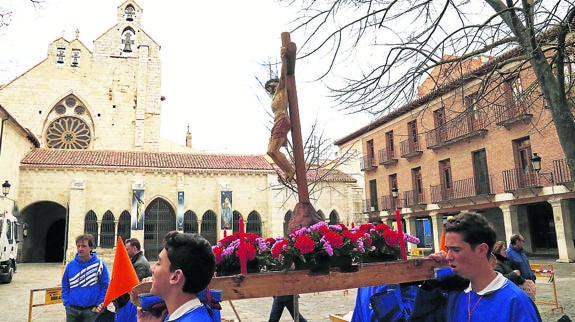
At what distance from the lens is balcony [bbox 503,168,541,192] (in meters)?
18.9

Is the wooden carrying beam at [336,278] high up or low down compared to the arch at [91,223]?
down

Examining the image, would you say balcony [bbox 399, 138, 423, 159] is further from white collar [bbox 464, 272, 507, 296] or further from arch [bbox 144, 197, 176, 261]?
white collar [bbox 464, 272, 507, 296]

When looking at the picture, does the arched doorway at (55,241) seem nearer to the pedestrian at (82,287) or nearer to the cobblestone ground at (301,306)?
the cobblestone ground at (301,306)

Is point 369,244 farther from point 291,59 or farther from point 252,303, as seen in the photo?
point 252,303

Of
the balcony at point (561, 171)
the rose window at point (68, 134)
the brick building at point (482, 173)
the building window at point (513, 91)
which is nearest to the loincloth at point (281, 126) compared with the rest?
the building window at point (513, 91)

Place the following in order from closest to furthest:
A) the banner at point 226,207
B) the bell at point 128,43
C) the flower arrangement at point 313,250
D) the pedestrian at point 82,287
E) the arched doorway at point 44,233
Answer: the flower arrangement at point 313,250 → the pedestrian at point 82,287 → the arched doorway at point 44,233 → the banner at point 226,207 → the bell at point 128,43

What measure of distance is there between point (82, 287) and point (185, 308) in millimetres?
4235

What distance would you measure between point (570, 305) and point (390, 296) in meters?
7.71

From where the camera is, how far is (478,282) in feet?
6.16

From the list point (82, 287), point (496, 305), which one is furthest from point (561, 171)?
point (496, 305)

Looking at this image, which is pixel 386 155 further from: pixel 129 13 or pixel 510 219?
pixel 129 13

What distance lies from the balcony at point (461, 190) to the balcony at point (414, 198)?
101 centimetres

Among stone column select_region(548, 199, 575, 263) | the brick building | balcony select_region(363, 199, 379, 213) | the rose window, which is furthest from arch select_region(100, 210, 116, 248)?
stone column select_region(548, 199, 575, 263)

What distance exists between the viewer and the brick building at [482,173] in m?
18.0
